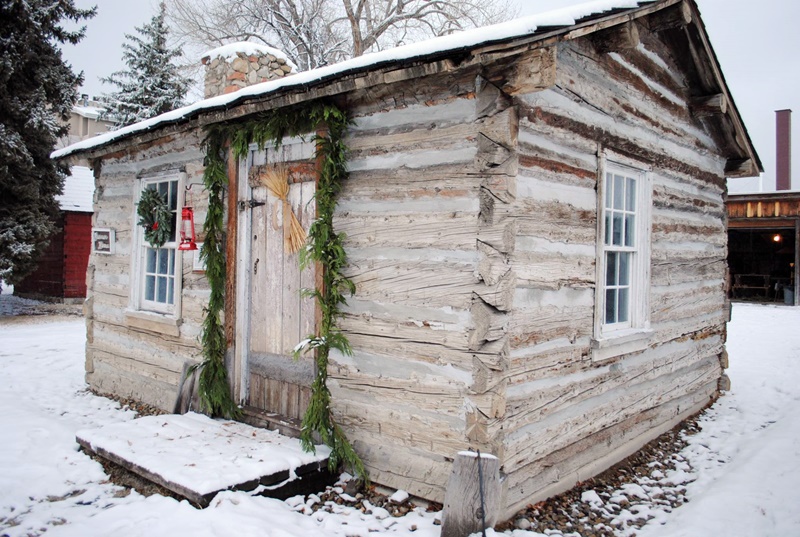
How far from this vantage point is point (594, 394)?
5473 millimetres

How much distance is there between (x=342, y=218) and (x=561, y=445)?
281 centimetres

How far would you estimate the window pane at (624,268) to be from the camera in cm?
614

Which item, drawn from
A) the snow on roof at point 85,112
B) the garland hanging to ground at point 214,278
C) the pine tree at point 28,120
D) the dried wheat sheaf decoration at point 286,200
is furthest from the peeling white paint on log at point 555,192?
the snow on roof at point 85,112

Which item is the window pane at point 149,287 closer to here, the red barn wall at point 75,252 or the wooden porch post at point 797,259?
the red barn wall at point 75,252

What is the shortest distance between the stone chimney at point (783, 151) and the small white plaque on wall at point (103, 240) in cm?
2812

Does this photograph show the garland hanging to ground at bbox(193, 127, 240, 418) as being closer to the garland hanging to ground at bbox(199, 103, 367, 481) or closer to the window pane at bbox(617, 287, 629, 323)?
the garland hanging to ground at bbox(199, 103, 367, 481)

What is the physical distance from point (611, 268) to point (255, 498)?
409 cm

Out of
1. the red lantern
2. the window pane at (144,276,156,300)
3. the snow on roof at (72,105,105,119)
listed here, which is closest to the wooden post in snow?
the red lantern

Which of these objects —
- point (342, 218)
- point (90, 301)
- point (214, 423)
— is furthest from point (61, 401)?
point (342, 218)

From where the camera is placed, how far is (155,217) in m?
7.26

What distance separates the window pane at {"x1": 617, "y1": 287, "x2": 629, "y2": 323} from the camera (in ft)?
20.1

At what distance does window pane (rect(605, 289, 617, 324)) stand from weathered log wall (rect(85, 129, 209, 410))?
4468mm

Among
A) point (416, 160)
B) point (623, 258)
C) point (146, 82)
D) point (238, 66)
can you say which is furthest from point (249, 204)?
point (146, 82)

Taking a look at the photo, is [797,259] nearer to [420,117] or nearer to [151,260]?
[420,117]
